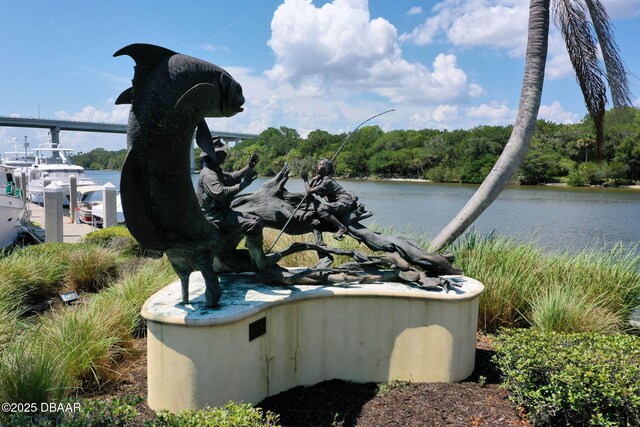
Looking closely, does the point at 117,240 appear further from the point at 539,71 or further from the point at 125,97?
the point at 539,71

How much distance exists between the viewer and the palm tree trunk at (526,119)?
780 centimetres

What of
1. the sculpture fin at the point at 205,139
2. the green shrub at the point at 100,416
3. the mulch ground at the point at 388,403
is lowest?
the mulch ground at the point at 388,403

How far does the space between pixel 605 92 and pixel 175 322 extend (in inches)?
318

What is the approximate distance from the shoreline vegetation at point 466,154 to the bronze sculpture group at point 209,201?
27.0m

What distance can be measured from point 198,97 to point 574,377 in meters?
3.60

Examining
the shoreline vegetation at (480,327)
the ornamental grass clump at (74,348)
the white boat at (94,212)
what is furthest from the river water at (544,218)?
the ornamental grass clump at (74,348)

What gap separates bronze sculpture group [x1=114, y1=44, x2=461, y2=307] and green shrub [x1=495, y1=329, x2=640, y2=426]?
1.14 m

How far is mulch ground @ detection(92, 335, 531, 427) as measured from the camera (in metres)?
4.09

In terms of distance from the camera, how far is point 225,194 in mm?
4285

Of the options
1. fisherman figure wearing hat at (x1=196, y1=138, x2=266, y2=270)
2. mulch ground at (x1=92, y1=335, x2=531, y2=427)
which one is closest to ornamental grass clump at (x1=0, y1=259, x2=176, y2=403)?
mulch ground at (x1=92, y1=335, x2=531, y2=427)

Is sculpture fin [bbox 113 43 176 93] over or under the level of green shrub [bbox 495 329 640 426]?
over

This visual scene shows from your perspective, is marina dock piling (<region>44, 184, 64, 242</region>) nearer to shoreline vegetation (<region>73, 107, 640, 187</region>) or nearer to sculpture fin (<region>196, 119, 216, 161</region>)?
sculpture fin (<region>196, 119, 216, 161</region>)

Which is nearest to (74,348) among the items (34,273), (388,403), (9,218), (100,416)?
(100,416)

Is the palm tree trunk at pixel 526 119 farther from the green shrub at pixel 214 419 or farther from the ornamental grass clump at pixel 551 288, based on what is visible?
the green shrub at pixel 214 419
